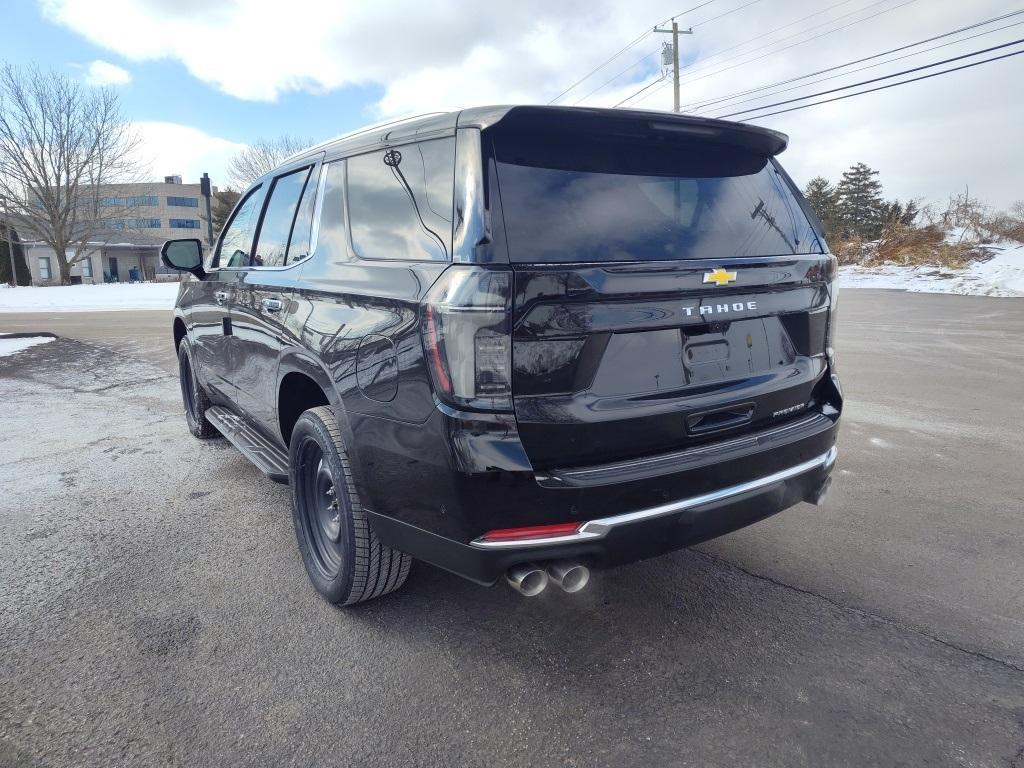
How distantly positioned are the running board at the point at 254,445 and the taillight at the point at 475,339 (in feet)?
5.34

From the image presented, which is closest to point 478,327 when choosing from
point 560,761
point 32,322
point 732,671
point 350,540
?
point 350,540

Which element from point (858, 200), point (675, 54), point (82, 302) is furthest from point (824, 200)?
point (82, 302)

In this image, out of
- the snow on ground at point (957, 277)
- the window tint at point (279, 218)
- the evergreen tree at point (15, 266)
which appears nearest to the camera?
the window tint at point (279, 218)

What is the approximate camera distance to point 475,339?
2.03 m

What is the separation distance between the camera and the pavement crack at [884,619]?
7.88ft

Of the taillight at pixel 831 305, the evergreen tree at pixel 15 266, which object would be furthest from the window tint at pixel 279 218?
the evergreen tree at pixel 15 266

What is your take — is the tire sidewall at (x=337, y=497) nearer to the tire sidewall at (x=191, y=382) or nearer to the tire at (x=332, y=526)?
the tire at (x=332, y=526)

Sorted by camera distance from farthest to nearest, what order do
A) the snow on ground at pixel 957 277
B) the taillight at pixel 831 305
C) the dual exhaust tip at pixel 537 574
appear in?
the snow on ground at pixel 957 277, the taillight at pixel 831 305, the dual exhaust tip at pixel 537 574

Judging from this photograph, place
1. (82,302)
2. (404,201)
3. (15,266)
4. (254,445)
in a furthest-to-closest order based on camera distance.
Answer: (15,266) → (82,302) → (254,445) → (404,201)

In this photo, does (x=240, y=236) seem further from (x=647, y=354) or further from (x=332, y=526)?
(x=647, y=354)

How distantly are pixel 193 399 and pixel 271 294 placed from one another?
2678mm

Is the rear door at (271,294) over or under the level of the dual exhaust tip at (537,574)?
over

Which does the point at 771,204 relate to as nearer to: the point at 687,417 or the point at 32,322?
the point at 687,417

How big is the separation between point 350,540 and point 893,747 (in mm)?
1913
